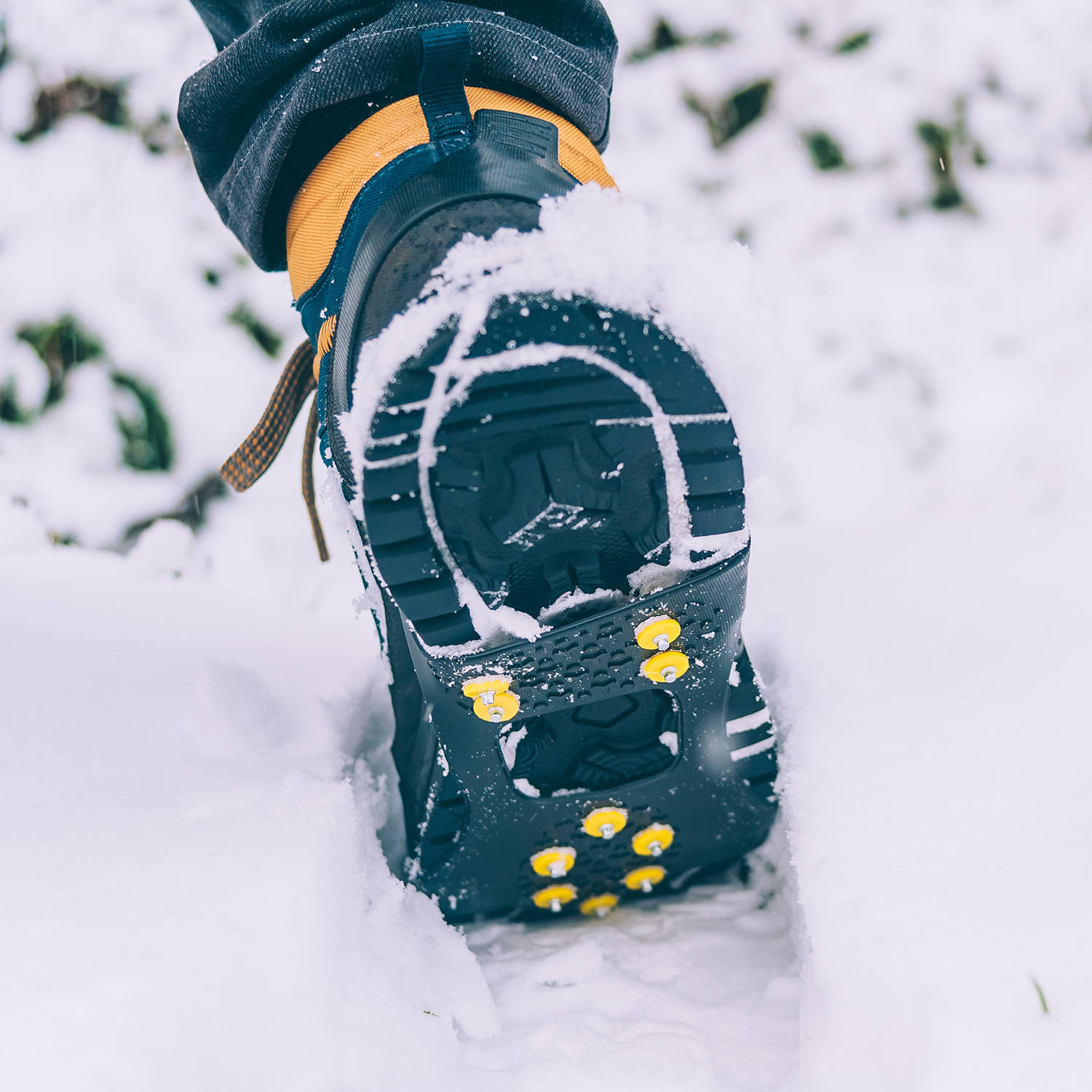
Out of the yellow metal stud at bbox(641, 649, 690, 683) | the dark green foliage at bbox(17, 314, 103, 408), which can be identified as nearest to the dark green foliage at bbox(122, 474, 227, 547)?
the dark green foliage at bbox(17, 314, 103, 408)

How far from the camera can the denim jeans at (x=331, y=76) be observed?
593 millimetres

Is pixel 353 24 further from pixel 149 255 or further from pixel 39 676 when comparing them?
pixel 149 255

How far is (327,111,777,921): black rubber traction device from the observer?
48 cm

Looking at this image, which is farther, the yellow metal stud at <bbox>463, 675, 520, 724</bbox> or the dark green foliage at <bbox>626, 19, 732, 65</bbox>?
the dark green foliage at <bbox>626, 19, 732, 65</bbox>

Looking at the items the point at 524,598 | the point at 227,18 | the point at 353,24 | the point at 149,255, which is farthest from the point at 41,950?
the point at 149,255

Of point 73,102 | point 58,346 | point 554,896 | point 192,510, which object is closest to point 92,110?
point 73,102

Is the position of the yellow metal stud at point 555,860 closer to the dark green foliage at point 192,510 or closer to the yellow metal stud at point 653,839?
the yellow metal stud at point 653,839

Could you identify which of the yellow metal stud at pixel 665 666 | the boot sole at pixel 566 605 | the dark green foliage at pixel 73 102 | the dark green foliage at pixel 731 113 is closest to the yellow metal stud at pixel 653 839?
the boot sole at pixel 566 605

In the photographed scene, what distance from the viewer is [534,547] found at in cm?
51

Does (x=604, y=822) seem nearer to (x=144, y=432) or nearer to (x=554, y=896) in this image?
(x=554, y=896)

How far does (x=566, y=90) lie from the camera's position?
648mm

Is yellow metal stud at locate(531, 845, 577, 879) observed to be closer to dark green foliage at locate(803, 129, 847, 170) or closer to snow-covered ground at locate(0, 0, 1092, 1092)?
snow-covered ground at locate(0, 0, 1092, 1092)

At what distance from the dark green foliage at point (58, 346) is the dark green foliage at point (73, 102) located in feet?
1.12

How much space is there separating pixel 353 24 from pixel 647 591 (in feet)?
1.33
